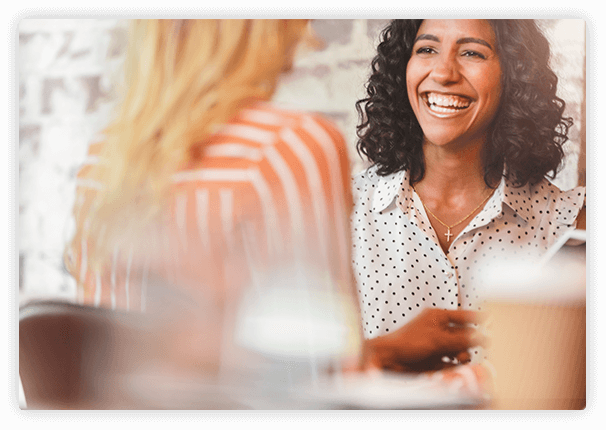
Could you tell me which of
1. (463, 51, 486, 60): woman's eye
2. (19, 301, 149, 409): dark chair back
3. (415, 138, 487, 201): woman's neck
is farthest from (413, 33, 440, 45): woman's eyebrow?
(19, 301, 149, 409): dark chair back

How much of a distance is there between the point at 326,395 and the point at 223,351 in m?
0.45

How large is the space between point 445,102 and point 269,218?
2.71 ft

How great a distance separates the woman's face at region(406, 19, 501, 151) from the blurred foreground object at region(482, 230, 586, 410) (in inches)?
23.7

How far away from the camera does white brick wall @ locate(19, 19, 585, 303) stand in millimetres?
2441

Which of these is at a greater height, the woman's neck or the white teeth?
the white teeth

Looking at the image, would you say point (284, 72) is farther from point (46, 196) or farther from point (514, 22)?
point (46, 196)

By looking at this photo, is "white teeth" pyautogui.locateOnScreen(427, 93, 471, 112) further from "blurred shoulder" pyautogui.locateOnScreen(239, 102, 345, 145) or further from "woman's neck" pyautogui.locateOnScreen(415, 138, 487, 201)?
"blurred shoulder" pyautogui.locateOnScreen(239, 102, 345, 145)

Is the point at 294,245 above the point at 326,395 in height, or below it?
above

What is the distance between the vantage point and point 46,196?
2.51m

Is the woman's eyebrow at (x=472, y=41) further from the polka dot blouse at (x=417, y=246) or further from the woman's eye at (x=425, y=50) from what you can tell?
the polka dot blouse at (x=417, y=246)

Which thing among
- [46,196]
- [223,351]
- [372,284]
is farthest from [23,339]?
[372,284]

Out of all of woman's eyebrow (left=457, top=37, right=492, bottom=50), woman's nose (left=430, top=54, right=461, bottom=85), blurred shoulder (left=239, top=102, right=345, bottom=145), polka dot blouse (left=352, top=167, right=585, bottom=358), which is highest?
woman's eyebrow (left=457, top=37, right=492, bottom=50)

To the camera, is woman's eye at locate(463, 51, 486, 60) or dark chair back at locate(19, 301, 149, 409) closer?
woman's eye at locate(463, 51, 486, 60)
